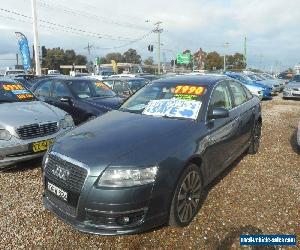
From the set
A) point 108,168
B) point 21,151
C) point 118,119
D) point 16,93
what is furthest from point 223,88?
point 16,93

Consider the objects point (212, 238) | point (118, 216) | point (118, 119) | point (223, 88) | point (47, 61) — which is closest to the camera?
point (118, 216)

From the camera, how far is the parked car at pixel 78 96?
7.46 metres

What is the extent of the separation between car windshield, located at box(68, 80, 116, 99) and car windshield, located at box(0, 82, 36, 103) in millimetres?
1457

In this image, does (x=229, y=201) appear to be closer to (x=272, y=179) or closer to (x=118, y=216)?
(x=272, y=179)

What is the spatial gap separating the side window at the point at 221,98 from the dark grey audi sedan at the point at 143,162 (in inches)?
Result: 0.7

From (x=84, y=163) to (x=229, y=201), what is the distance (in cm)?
218

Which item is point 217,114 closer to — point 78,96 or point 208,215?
point 208,215

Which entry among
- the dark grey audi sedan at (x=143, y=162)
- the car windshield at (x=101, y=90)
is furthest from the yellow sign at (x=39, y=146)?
the car windshield at (x=101, y=90)

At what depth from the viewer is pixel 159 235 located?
133 inches

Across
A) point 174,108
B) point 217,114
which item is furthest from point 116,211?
point 217,114

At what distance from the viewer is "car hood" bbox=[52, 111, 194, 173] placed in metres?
3.09

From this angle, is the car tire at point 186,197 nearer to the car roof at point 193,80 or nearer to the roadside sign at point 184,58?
the car roof at point 193,80

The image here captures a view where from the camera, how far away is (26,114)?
5430mm

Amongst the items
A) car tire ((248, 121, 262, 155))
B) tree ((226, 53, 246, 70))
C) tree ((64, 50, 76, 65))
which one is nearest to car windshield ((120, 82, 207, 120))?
car tire ((248, 121, 262, 155))
